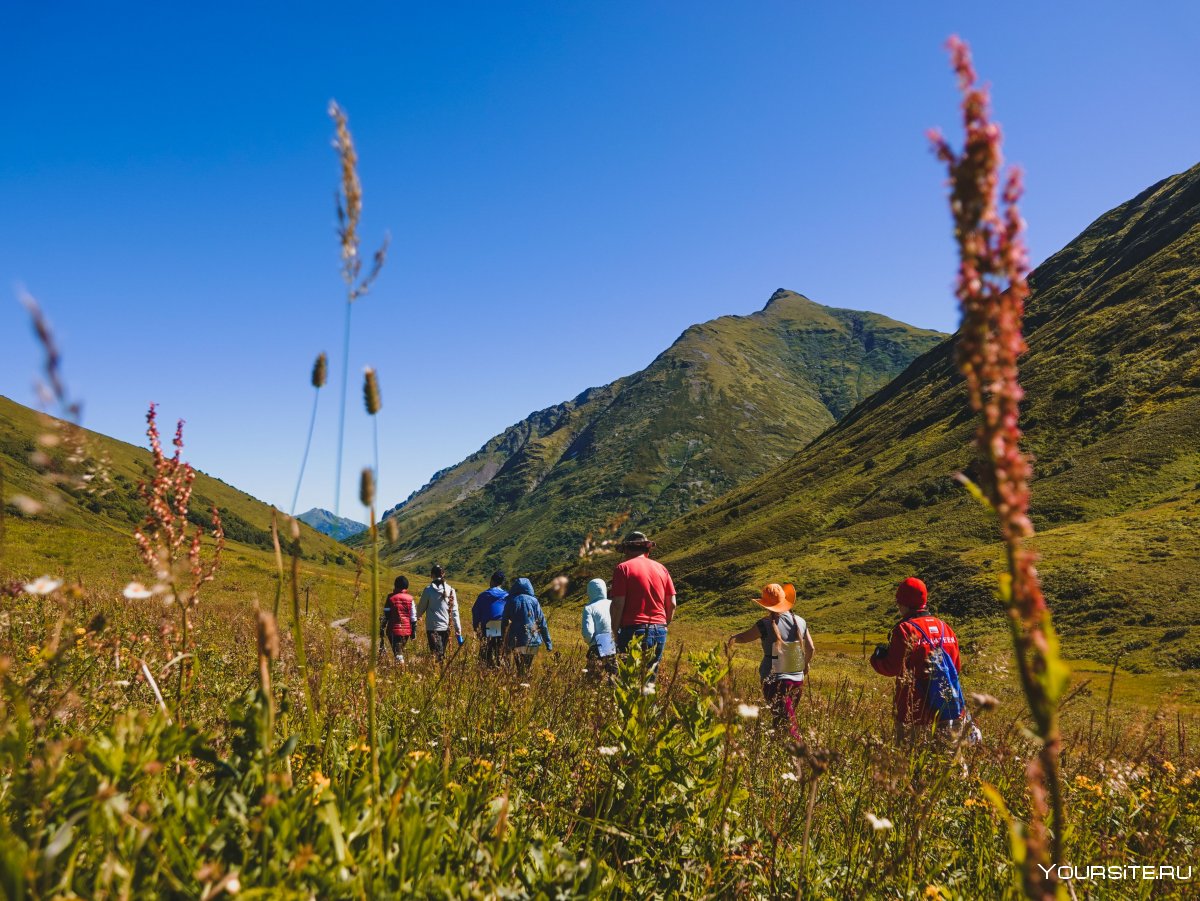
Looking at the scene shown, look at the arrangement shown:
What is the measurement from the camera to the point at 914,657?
21.2 feet

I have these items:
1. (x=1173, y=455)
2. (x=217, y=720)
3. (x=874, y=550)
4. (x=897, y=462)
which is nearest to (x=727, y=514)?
(x=897, y=462)

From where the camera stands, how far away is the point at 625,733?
3525 millimetres

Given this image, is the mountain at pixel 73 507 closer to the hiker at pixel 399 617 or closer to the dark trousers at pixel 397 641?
the hiker at pixel 399 617

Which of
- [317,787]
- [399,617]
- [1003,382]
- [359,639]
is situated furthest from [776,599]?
[399,617]

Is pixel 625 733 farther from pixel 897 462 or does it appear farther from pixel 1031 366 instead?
pixel 1031 366

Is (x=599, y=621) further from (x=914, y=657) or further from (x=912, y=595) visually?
(x=914, y=657)

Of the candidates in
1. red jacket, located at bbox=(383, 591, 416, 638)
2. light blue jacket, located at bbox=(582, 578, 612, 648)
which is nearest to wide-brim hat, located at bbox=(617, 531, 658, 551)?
light blue jacket, located at bbox=(582, 578, 612, 648)

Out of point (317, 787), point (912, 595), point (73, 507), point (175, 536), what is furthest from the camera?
point (912, 595)

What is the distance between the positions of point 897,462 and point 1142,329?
143 ft

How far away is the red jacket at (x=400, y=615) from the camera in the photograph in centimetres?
1411

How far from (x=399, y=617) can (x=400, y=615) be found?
0.12 m

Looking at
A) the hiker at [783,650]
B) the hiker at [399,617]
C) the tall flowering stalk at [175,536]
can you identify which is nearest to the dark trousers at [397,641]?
the hiker at [399,617]

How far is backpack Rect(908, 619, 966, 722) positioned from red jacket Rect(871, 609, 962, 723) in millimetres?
54

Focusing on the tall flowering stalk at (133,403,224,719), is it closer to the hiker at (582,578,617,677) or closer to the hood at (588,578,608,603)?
the hiker at (582,578,617,677)
